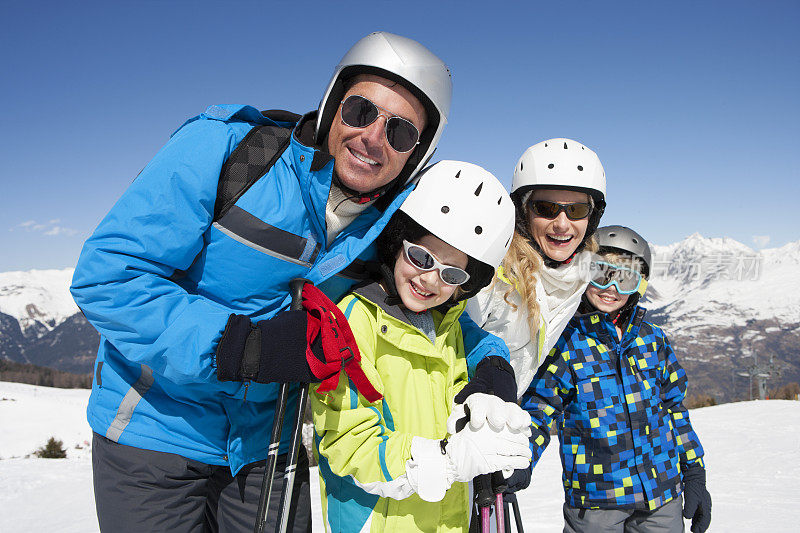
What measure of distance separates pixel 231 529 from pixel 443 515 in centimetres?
113

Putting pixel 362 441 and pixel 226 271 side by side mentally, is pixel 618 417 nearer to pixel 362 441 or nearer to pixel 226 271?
pixel 362 441

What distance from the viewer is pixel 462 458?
81.6 inches

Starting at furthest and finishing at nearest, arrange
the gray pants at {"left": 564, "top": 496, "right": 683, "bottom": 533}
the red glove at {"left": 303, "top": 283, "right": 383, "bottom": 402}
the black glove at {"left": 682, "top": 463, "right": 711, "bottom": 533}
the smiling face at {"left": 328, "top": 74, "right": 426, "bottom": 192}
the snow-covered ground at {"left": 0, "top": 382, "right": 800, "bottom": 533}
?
1. the snow-covered ground at {"left": 0, "top": 382, "right": 800, "bottom": 533}
2. the black glove at {"left": 682, "top": 463, "right": 711, "bottom": 533}
3. the gray pants at {"left": 564, "top": 496, "right": 683, "bottom": 533}
4. the smiling face at {"left": 328, "top": 74, "right": 426, "bottom": 192}
5. the red glove at {"left": 303, "top": 283, "right": 383, "bottom": 402}

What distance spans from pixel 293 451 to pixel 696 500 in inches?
124

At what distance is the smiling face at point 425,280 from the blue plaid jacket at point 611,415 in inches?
57.4

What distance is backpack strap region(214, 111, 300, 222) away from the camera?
211cm

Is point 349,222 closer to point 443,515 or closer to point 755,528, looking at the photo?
point 443,515

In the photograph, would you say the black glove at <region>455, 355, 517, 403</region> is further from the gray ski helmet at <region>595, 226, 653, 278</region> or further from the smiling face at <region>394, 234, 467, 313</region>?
the gray ski helmet at <region>595, 226, 653, 278</region>

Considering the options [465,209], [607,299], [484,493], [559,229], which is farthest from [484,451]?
[607,299]

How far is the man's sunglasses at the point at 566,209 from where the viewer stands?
365cm

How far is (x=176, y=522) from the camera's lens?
2.35 metres

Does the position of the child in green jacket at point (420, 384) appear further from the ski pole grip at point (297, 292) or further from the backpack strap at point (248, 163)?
the backpack strap at point (248, 163)

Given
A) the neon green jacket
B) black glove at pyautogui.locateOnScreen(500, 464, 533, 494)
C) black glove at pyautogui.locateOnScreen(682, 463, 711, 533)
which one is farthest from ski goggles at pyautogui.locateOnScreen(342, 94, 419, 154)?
black glove at pyautogui.locateOnScreen(682, 463, 711, 533)

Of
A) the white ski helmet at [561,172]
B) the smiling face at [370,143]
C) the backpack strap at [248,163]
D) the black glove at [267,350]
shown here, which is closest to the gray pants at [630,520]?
the white ski helmet at [561,172]
